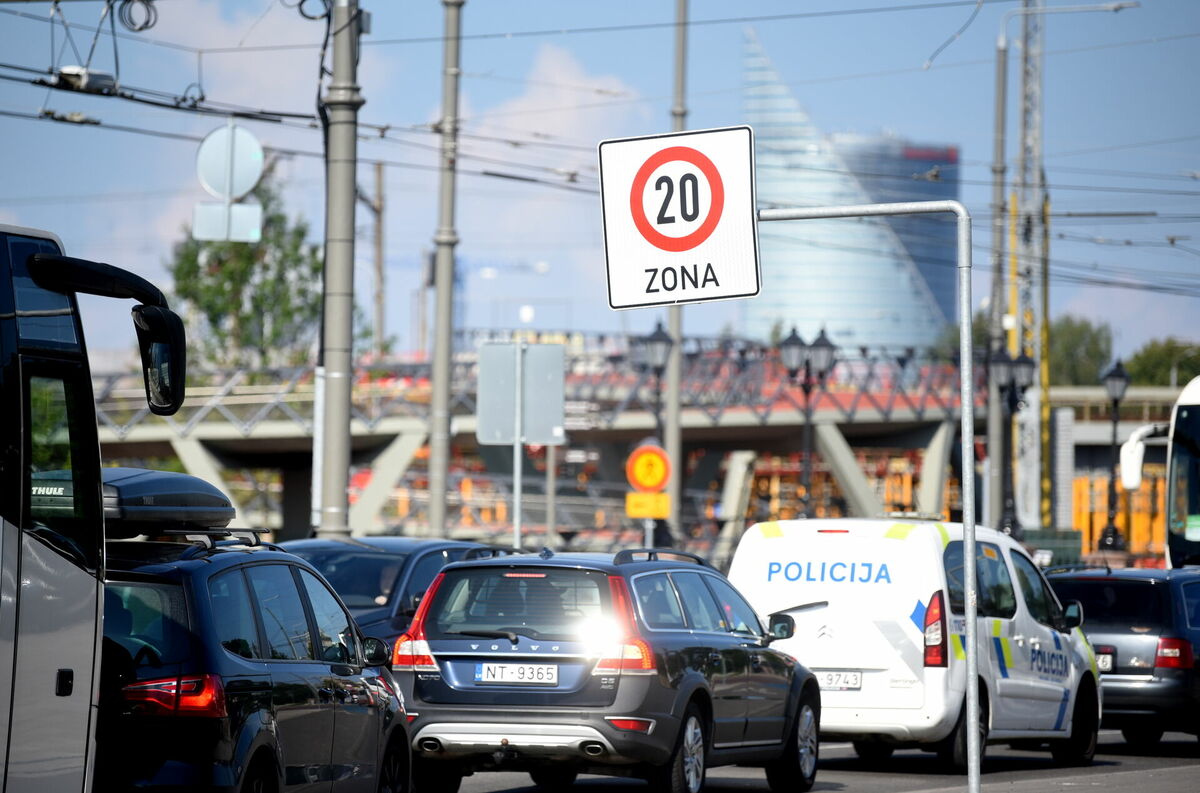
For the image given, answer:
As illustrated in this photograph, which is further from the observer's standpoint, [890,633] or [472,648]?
[890,633]

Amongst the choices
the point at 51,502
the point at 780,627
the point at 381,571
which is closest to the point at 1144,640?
the point at 780,627

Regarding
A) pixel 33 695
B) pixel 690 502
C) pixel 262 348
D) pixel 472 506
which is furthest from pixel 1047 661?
pixel 690 502

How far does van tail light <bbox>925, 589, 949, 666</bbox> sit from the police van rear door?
0.14ft

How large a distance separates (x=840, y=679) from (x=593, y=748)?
12.3 ft

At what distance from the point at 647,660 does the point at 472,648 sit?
103 centimetres

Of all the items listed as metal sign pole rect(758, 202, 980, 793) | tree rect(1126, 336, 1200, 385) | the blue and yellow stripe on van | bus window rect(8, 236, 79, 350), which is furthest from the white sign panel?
tree rect(1126, 336, 1200, 385)

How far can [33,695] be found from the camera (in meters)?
6.79

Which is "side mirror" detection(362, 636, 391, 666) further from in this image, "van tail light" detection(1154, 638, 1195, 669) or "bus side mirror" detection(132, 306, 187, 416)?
"van tail light" detection(1154, 638, 1195, 669)

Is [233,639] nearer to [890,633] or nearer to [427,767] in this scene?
[427,767]

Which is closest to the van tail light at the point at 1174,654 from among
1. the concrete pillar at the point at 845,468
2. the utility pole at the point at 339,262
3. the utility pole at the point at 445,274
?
the utility pole at the point at 339,262

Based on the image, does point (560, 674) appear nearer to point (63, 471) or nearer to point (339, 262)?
point (63, 471)

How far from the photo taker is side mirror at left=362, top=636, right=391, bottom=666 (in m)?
9.55

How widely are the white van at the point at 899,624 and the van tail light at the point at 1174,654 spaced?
219 centimetres

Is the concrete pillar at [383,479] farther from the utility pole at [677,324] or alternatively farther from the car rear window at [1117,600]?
the car rear window at [1117,600]
